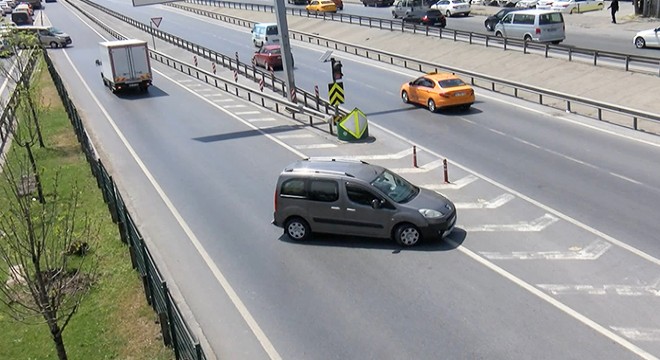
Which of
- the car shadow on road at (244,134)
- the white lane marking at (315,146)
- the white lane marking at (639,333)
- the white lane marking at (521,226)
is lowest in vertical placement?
the white lane marking at (639,333)

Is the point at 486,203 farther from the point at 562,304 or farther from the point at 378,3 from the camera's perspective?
the point at 378,3

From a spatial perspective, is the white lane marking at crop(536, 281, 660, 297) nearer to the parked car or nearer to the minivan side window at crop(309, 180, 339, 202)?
the minivan side window at crop(309, 180, 339, 202)

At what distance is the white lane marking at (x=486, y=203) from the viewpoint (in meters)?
17.2

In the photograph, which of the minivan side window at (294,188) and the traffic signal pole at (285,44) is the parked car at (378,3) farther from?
the minivan side window at (294,188)

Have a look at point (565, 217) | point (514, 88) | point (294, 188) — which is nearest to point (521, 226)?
point (565, 217)

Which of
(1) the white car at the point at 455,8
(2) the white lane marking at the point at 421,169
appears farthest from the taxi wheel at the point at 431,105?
(1) the white car at the point at 455,8

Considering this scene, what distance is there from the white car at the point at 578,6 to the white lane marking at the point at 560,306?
164 feet

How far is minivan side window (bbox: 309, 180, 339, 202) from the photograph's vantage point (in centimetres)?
1521

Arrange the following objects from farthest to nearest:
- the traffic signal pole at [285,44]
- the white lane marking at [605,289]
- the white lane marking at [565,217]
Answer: the traffic signal pole at [285,44]
the white lane marking at [565,217]
the white lane marking at [605,289]

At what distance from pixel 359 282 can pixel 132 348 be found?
4.36 meters

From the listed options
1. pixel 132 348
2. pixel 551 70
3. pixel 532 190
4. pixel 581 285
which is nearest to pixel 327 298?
pixel 132 348

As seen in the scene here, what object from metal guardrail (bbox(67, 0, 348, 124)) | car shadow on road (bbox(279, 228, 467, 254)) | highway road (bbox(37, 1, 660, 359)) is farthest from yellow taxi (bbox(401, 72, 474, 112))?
car shadow on road (bbox(279, 228, 467, 254))

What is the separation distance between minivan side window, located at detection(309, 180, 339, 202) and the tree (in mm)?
4786

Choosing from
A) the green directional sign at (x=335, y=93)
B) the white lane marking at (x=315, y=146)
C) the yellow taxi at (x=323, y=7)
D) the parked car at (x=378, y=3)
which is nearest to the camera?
the white lane marking at (x=315, y=146)
